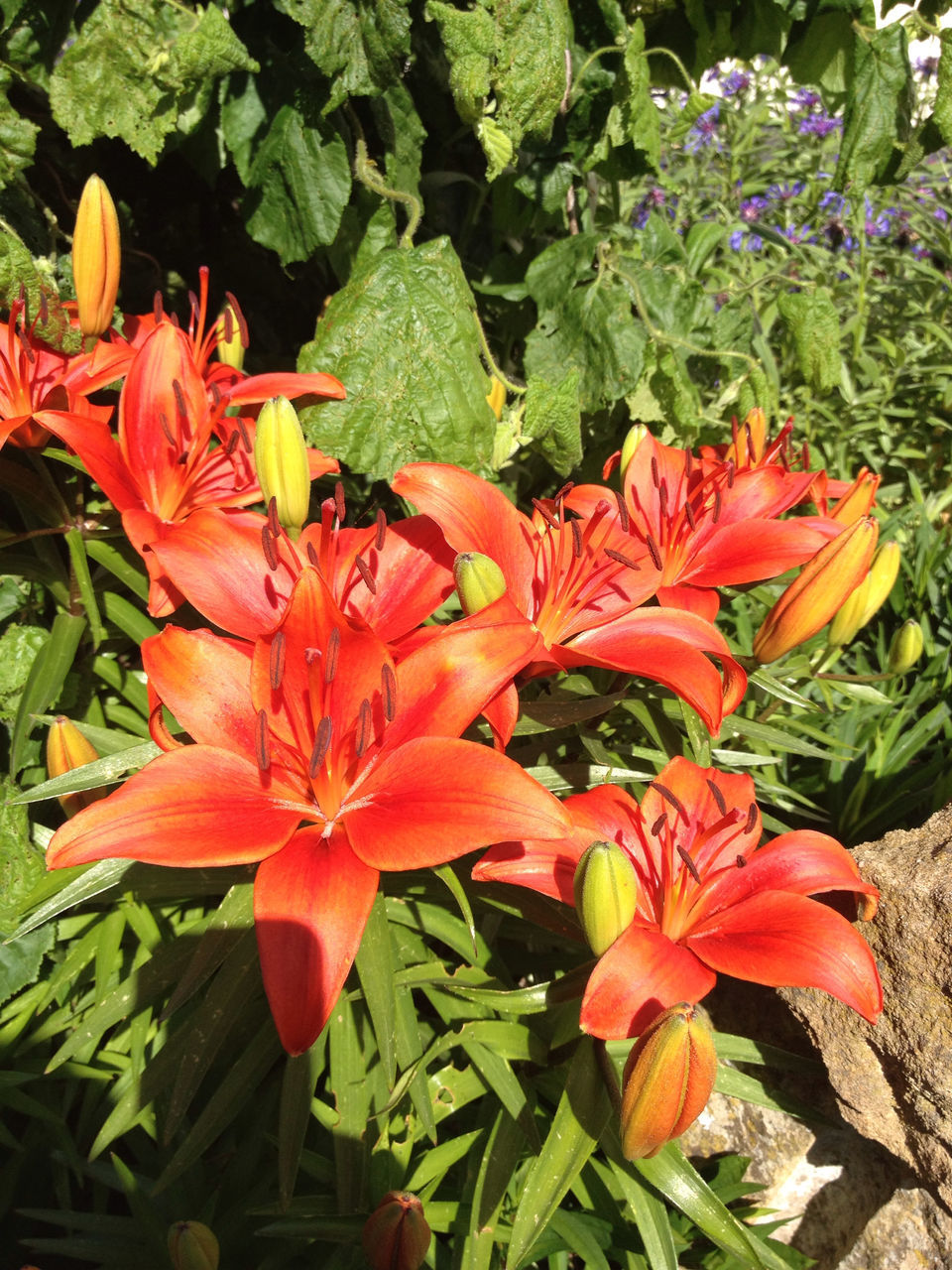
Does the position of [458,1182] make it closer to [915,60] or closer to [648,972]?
[648,972]

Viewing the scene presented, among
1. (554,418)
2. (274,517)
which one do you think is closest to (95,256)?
(274,517)

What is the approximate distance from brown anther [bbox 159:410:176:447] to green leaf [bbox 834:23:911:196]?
1.29 m

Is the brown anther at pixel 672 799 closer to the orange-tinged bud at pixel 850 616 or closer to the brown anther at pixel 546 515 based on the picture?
the brown anther at pixel 546 515

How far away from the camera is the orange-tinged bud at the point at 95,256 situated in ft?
4.47

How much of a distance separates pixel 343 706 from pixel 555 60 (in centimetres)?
111

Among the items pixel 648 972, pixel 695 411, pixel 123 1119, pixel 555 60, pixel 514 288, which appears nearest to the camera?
pixel 648 972

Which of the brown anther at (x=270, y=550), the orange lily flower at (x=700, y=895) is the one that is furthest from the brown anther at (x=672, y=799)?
the brown anther at (x=270, y=550)

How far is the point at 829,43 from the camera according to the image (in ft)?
6.26

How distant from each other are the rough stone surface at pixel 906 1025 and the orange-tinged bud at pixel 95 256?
4.44ft

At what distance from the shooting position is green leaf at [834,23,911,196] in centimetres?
170

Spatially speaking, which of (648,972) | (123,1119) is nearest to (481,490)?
(648,972)

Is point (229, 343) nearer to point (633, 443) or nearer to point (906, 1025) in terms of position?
point (633, 443)

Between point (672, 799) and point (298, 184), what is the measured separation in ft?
4.16

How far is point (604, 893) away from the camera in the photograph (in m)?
0.87
